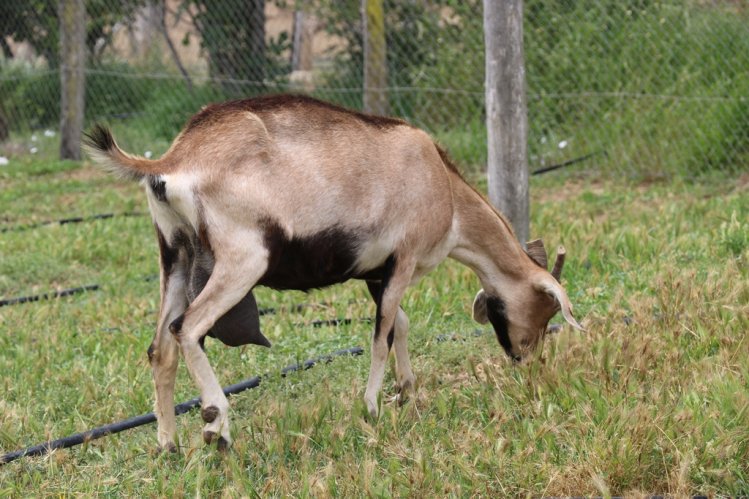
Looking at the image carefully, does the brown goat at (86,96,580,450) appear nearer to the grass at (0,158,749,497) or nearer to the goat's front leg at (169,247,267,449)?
the goat's front leg at (169,247,267,449)

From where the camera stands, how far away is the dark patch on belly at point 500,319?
5.40 metres

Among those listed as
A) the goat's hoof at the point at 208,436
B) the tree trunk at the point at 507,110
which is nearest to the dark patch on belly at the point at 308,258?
the goat's hoof at the point at 208,436

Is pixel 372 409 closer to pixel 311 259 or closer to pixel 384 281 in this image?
pixel 384 281

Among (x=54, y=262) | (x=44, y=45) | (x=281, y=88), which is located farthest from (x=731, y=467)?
(x=44, y=45)

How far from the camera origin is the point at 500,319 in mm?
5418

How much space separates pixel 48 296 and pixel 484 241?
11.3ft

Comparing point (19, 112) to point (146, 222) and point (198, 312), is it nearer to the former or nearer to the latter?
point (146, 222)

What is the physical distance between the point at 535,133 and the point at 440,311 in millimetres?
4376

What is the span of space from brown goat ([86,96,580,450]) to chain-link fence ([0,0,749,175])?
200 inches

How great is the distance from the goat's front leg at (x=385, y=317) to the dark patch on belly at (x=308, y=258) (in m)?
0.21

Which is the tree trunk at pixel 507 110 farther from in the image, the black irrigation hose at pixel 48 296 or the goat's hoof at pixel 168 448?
the goat's hoof at pixel 168 448

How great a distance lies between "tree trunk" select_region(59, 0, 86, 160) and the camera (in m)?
13.1

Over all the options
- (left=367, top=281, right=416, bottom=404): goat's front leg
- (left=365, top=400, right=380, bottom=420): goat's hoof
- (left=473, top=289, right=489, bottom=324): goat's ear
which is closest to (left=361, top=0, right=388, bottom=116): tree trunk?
(left=473, top=289, right=489, bottom=324): goat's ear

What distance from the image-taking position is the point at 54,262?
8.40 meters
